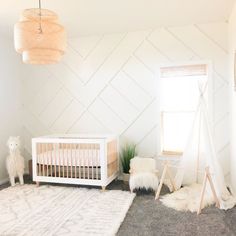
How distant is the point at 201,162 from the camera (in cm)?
373

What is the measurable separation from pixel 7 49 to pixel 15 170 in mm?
1983

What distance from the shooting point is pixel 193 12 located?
3217 mm

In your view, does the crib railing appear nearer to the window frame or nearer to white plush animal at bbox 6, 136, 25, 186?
white plush animal at bbox 6, 136, 25, 186

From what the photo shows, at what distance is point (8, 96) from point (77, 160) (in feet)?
5.62

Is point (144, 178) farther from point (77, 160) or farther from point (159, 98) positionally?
point (159, 98)

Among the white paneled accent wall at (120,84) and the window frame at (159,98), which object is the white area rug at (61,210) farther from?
the white paneled accent wall at (120,84)

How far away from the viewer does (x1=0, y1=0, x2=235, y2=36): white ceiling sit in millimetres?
2871

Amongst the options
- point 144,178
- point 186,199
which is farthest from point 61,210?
point 186,199

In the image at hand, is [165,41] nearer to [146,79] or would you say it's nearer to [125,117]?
[146,79]

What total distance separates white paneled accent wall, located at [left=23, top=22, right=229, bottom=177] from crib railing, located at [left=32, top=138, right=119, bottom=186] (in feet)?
1.68

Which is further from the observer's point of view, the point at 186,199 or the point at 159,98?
the point at 159,98

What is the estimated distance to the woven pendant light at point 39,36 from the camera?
2.04 meters

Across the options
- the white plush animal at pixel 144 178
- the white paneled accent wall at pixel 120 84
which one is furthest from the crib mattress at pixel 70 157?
the white paneled accent wall at pixel 120 84

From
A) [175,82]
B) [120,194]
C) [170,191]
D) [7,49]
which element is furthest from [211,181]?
[7,49]
